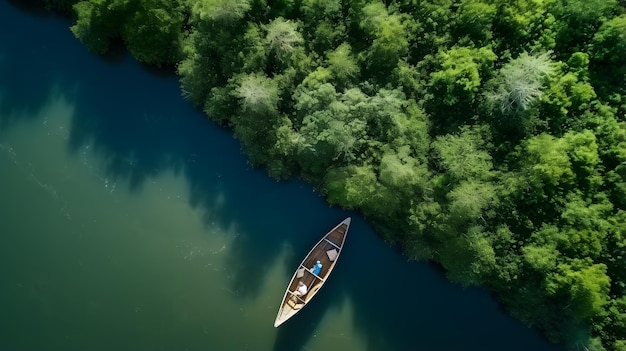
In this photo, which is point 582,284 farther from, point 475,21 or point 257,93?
point 257,93

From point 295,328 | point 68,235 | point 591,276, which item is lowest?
point 68,235

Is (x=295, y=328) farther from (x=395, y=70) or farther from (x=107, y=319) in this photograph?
(x=395, y=70)

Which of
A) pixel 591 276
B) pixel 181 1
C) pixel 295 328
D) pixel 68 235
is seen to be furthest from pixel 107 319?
pixel 591 276

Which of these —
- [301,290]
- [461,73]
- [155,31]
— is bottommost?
[301,290]

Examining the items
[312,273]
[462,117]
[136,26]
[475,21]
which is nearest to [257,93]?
[136,26]

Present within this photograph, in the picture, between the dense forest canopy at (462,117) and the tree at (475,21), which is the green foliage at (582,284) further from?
the tree at (475,21)

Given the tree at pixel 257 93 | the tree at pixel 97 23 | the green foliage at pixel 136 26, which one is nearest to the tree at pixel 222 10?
the green foliage at pixel 136 26
